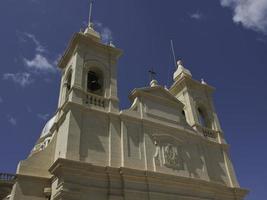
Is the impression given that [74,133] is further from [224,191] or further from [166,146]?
[224,191]

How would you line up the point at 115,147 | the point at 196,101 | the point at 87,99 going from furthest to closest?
the point at 196,101
the point at 87,99
the point at 115,147

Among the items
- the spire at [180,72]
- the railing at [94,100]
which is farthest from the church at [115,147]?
the spire at [180,72]

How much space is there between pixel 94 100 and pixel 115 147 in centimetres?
271

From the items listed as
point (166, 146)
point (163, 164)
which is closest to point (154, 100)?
point (166, 146)

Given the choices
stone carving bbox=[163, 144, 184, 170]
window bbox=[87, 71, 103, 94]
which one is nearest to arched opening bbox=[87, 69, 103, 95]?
window bbox=[87, 71, 103, 94]

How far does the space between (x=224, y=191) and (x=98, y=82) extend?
8.98 m

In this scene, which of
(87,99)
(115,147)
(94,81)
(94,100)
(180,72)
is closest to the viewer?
(115,147)

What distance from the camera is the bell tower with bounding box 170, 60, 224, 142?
17969mm

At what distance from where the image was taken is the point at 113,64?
53.5 ft

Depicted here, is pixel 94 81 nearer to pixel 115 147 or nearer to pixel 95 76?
pixel 95 76

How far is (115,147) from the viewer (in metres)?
13.1

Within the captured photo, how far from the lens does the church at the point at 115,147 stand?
11805 mm

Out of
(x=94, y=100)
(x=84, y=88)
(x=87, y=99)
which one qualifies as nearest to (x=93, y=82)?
(x=84, y=88)

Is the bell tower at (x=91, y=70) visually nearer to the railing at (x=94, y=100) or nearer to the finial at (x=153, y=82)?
the railing at (x=94, y=100)
